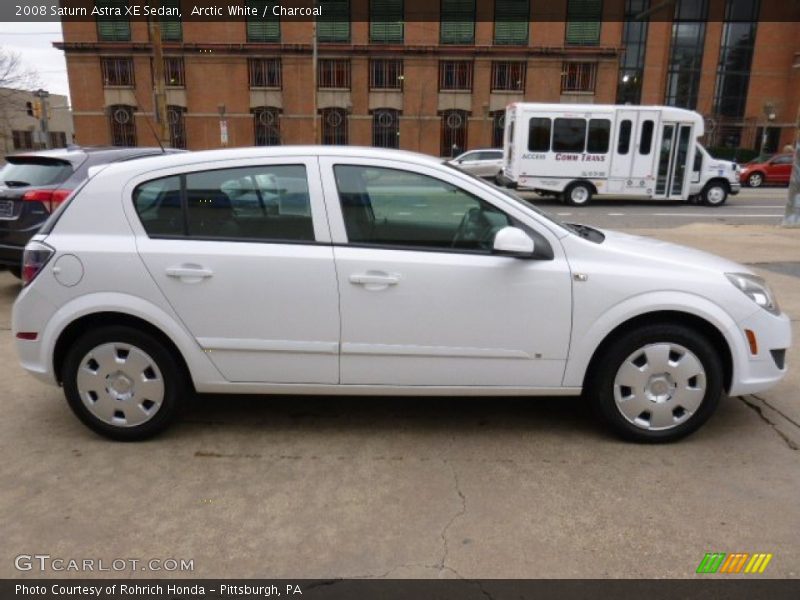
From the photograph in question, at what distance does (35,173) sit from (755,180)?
2923 cm

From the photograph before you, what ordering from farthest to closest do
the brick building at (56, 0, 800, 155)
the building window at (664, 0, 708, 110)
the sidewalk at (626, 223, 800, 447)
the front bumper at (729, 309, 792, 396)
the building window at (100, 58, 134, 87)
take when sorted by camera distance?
1. the building window at (664, 0, 708, 110)
2. the building window at (100, 58, 134, 87)
3. the brick building at (56, 0, 800, 155)
4. the sidewalk at (626, 223, 800, 447)
5. the front bumper at (729, 309, 792, 396)

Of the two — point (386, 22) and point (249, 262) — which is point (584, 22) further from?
point (249, 262)

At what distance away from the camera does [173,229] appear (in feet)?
11.3

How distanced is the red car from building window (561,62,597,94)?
13.9 meters

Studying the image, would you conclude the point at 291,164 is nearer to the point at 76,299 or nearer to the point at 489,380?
the point at 76,299

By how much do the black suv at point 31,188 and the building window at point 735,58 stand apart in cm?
4745

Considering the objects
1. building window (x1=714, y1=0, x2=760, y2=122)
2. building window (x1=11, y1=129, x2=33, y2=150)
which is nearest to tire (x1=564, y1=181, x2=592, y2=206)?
building window (x1=714, y1=0, x2=760, y2=122)

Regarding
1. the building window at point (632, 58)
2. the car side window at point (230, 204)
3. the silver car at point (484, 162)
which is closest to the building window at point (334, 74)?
the silver car at point (484, 162)

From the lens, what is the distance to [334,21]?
37.7 metres

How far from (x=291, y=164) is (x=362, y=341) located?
107 cm

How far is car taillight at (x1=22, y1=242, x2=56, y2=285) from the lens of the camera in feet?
11.2

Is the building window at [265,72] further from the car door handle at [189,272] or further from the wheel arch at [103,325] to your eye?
the car door handle at [189,272]

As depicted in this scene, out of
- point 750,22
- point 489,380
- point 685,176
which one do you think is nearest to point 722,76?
point 750,22

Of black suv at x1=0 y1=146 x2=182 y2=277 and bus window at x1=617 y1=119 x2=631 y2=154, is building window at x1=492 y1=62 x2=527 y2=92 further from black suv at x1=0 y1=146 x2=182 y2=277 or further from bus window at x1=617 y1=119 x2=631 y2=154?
black suv at x1=0 y1=146 x2=182 y2=277
